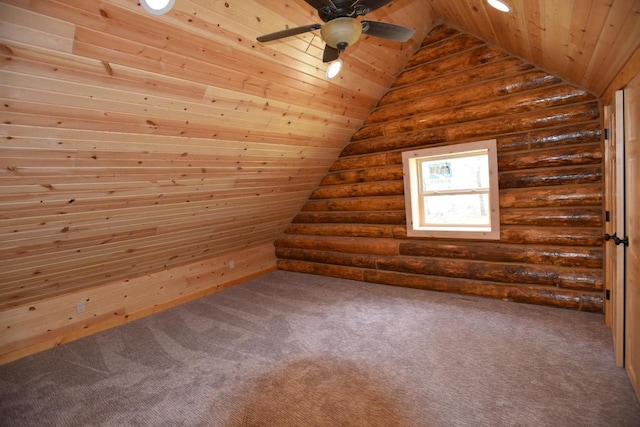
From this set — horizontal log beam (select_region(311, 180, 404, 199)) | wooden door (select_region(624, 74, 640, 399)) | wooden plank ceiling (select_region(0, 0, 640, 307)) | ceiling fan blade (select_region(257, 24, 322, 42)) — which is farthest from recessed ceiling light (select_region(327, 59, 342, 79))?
horizontal log beam (select_region(311, 180, 404, 199))

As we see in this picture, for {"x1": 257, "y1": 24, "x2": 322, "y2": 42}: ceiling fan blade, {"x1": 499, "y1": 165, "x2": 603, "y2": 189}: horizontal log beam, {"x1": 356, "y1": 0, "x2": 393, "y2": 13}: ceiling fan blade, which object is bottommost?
{"x1": 499, "y1": 165, "x2": 603, "y2": 189}: horizontal log beam

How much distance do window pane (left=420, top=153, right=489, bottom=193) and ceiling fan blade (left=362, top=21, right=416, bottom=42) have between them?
2208mm

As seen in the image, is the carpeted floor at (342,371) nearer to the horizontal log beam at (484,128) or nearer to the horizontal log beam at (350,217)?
the horizontal log beam at (350,217)

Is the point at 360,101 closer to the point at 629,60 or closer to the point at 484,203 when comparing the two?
the point at 484,203

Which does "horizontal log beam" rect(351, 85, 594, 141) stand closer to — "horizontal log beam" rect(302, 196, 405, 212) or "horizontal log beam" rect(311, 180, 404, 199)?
"horizontal log beam" rect(311, 180, 404, 199)

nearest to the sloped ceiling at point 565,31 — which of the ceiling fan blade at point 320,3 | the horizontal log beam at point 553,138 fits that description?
the horizontal log beam at point 553,138

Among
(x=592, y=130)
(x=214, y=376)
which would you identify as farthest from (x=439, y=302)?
(x=214, y=376)

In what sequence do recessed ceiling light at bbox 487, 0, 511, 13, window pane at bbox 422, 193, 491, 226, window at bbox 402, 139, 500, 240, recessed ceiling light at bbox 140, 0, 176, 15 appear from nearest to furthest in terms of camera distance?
recessed ceiling light at bbox 140, 0, 176, 15 < recessed ceiling light at bbox 487, 0, 511, 13 < window at bbox 402, 139, 500, 240 < window pane at bbox 422, 193, 491, 226

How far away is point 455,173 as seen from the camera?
155 inches

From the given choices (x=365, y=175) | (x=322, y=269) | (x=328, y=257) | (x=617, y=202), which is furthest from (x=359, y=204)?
(x=617, y=202)

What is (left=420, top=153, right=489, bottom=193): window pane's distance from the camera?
12.2ft

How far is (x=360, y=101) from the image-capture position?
3836 mm

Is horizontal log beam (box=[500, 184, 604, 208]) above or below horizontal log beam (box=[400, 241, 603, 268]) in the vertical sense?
above

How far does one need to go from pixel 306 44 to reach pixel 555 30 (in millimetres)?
1747
